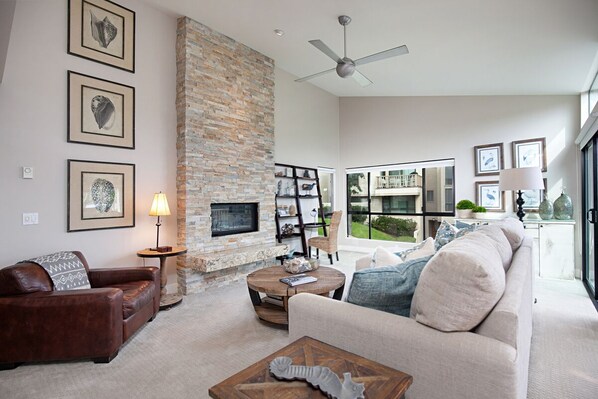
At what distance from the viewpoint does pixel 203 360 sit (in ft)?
7.77

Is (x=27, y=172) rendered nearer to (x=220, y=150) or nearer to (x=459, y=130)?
(x=220, y=150)

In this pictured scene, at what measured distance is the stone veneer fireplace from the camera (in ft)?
13.5

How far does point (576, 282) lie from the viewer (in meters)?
4.24

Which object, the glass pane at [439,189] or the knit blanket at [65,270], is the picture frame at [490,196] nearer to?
the glass pane at [439,189]

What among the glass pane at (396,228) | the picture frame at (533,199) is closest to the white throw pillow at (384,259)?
the picture frame at (533,199)

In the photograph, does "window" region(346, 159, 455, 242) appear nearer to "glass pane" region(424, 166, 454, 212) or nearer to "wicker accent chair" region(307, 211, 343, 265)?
"glass pane" region(424, 166, 454, 212)

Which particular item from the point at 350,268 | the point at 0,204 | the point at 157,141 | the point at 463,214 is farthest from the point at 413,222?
the point at 0,204

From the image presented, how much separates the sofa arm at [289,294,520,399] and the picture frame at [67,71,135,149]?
3.24m

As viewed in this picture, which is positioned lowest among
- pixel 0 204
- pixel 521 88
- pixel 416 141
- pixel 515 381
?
pixel 515 381

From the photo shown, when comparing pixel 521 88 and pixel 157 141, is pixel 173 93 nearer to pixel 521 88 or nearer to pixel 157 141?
pixel 157 141

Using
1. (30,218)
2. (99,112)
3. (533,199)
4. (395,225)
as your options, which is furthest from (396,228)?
(30,218)

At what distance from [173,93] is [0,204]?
2271mm

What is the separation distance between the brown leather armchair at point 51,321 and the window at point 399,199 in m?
5.59

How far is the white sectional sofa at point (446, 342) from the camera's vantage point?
3.56 ft
